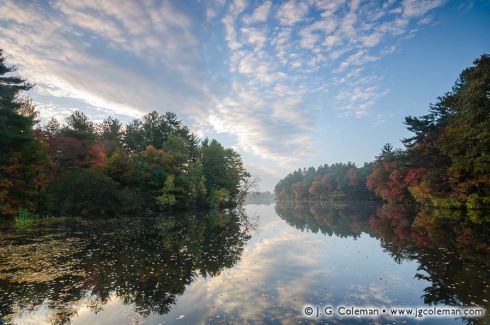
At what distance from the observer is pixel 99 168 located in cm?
4838

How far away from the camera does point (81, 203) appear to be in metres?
40.2

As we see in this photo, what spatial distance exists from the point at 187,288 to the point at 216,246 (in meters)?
8.90

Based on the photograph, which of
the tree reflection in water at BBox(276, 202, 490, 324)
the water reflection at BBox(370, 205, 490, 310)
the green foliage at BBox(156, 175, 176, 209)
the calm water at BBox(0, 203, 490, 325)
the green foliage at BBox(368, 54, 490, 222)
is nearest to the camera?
the calm water at BBox(0, 203, 490, 325)

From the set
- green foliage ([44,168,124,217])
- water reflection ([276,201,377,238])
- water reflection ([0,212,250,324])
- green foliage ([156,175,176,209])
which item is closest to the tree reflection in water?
water reflection ([276,201,377,238])

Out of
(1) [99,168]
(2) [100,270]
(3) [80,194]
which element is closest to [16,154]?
(3) [80,194]

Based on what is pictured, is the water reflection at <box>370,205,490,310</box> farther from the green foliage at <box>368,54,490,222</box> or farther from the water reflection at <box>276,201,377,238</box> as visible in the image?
the green foliage at <box>368,54,490,222</box>

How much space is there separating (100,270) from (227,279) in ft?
20.2

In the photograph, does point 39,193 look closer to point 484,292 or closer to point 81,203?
point 81,203

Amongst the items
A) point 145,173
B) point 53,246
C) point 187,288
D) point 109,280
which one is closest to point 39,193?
point 145,173

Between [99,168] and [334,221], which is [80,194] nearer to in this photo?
[99,168]

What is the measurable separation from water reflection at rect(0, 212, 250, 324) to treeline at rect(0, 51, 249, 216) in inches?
Answer: 693

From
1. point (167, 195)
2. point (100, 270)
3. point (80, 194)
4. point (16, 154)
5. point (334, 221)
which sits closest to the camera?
point (100, 270)

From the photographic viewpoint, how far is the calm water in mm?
8883

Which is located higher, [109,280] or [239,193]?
[239,193]
